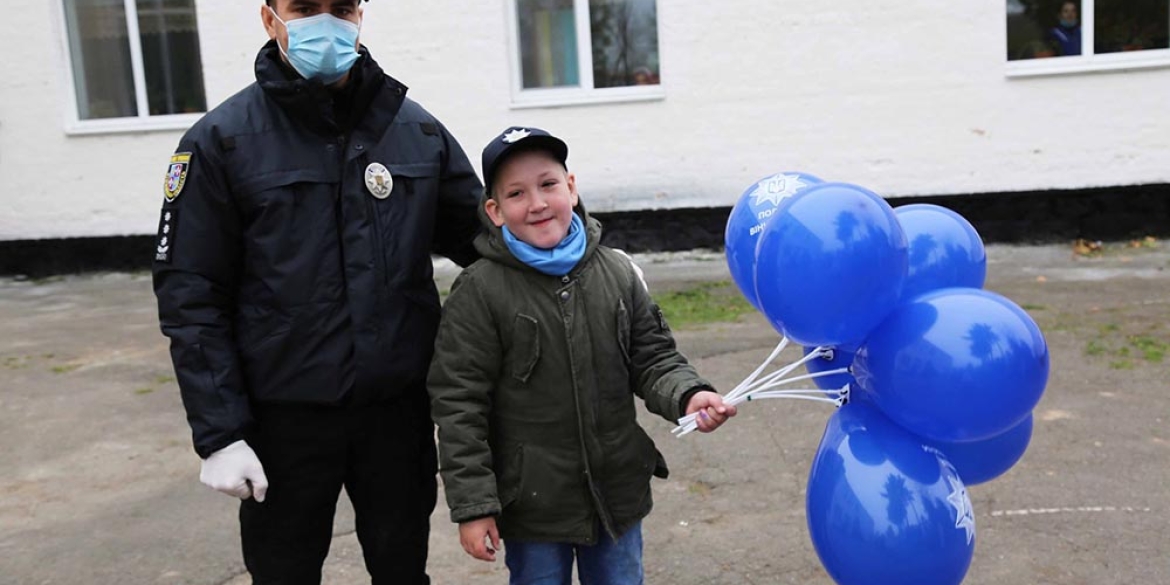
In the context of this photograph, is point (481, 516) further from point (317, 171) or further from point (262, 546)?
point (317, 171)

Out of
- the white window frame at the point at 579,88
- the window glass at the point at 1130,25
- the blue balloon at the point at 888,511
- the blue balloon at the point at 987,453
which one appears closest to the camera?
the blue balloon at the point at 888,511

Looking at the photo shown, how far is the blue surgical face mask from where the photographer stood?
7.99 feet

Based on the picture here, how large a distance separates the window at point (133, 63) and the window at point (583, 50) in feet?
10.7

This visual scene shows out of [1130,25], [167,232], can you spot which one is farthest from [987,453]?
[1130,25]

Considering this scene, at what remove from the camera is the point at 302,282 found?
2.41 meters

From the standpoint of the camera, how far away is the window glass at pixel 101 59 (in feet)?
34.8

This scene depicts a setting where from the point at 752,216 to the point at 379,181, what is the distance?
0.90 metres

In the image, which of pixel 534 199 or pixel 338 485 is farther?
pixel 338 485

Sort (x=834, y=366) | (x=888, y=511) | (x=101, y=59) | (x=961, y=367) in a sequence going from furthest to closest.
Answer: (x=101, y=59) → (x=834, y=366) → (x=888, y=511) → (x=961, y=367)

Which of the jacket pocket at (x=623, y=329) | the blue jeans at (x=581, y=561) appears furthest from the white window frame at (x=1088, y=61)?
the blue jeans at (x=581, y=561)

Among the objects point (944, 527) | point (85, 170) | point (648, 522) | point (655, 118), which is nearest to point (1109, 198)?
point (655, 118)

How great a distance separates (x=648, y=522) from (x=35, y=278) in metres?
8.79

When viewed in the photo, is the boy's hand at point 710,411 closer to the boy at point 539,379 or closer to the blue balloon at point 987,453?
the boy at point 539,379

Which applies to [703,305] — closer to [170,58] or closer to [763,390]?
[763,390]
